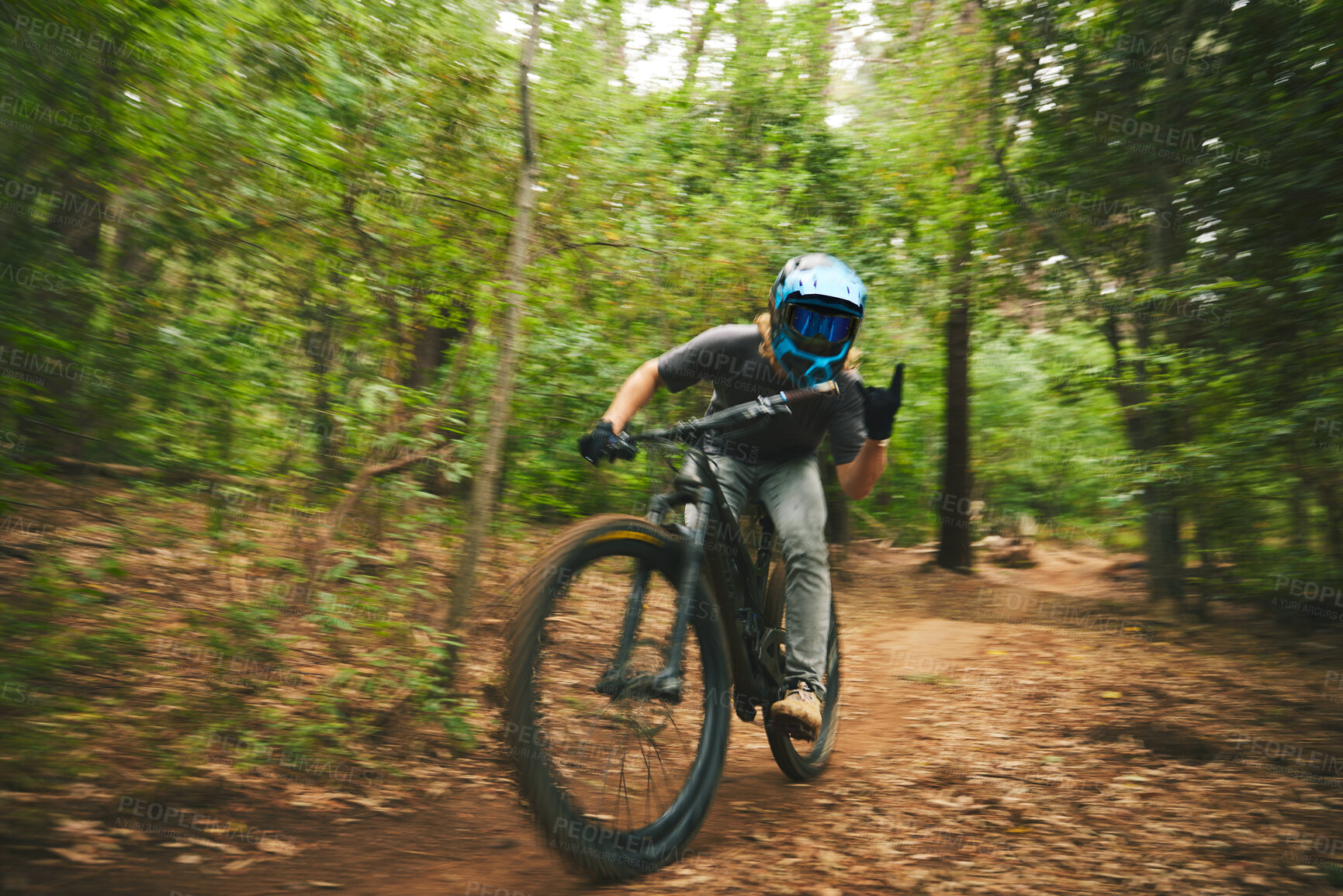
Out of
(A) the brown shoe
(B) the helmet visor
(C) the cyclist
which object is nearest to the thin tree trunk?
(C) the cyclist

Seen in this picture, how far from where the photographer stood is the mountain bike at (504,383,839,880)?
2.70 meters

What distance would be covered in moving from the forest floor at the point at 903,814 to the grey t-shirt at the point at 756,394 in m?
1.65

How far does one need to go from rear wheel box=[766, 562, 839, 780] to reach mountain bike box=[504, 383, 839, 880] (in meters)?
0.41

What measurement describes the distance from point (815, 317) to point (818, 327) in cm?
5

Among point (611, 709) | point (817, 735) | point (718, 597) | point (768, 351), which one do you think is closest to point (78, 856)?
point (611, 709)

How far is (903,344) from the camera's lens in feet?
38.7

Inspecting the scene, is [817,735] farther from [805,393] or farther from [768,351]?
[768,351]

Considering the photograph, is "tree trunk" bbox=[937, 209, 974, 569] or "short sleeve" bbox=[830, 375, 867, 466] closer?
"short sleeve" bbox=[830, 375, 867, 466]

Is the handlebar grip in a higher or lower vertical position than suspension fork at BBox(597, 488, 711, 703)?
higher

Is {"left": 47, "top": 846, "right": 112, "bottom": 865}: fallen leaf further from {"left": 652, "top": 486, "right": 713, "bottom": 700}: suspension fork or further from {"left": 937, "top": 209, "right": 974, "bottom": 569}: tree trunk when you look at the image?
{"left": 937, "top": 209, "right": 974, "bottom": 569}: tree trunk

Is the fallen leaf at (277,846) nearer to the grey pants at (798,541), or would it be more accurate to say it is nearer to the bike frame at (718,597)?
the bike frame at (718,597)

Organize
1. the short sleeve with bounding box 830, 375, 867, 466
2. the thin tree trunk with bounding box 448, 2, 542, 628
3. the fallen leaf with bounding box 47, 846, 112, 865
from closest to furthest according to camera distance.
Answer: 1. the fallen leaf with bounding box 47, 846, 112, 865
2. the short sleeve with bounding box 830, 375, 867, 466
3. the thin tree trunk with bounding box 448, 2, 542, 628

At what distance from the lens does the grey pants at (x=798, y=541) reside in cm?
372

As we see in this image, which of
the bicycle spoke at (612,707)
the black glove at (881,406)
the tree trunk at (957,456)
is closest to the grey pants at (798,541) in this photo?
the black glove at (881,406)
